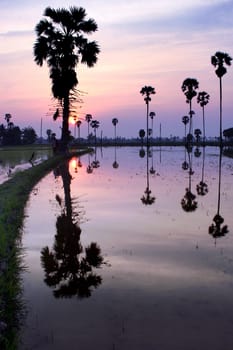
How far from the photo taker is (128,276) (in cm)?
873

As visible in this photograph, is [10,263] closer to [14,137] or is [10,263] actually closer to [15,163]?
[15,163]

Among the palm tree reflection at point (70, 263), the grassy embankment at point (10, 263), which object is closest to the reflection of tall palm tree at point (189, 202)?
the palm tree reflection at point (70, 263)

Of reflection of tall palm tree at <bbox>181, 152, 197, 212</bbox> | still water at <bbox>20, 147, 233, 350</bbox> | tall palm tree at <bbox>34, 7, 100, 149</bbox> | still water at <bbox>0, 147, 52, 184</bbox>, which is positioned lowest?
still water at <bbox>20, 147, 233, 350</bbox>

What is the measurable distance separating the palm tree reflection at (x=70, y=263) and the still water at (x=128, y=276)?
0.06 ft

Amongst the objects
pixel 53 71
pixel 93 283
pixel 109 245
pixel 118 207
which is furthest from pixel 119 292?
pixel 53 71

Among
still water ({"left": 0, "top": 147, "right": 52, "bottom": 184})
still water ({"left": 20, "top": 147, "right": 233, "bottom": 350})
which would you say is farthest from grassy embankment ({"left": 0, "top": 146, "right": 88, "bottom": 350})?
still water ({"left": 0, "top": 147, "right": 52, "bottom": 184})

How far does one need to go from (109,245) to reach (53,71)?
114 feet

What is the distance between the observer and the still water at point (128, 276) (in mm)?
6195

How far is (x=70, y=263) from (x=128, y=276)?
4.35ft

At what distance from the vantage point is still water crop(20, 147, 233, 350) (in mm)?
6195

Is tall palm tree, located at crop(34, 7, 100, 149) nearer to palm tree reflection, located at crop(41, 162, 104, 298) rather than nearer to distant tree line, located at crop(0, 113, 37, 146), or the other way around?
palm tree reflection, located at crop(41, 162, 104, 298)

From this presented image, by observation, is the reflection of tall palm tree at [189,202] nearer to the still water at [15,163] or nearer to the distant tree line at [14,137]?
the still water at [15,163]

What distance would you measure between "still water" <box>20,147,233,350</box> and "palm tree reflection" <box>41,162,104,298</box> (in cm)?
2

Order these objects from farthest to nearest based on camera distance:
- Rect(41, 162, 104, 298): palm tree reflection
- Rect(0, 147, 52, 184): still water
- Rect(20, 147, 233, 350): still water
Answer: Rect(0, 147, 52, 184): still water → Rect(41, 162, 104, 298): palm tree reflection → Rect(20, 147, 233, 350): still water
